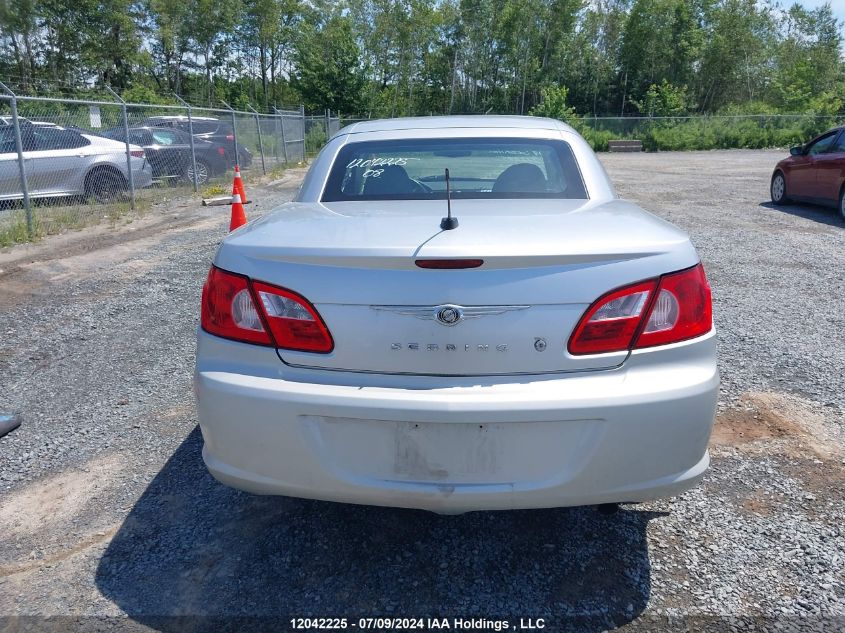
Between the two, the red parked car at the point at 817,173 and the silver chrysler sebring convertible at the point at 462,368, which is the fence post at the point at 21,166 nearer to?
the silver chrysler sebring convertible at the point at 462,368

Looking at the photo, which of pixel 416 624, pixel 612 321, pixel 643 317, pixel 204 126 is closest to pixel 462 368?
pixel 612 321

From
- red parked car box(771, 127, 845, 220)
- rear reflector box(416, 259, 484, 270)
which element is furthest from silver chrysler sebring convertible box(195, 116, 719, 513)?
red parked car box(771, 127, 845, 220)

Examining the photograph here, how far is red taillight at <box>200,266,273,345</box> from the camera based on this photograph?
2227mm

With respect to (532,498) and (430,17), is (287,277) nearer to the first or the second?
(532,498)

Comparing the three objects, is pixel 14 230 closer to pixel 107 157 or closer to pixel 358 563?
pixel 107 157

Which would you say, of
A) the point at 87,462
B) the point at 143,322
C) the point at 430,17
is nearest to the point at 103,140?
the point at 143,322

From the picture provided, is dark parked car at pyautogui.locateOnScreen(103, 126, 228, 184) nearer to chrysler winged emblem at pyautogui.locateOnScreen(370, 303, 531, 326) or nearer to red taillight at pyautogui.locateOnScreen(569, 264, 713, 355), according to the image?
chrysler winged emblem at pyautogui.locateOnScreen(370, 303, 531, 326)

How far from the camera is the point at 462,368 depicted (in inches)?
81.4

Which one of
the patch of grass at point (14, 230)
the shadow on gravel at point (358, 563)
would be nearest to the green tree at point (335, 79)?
the patch of grass at point (14, 230)

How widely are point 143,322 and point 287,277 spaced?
393cm

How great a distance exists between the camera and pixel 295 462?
7.06ft

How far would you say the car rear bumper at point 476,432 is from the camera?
6.67 ft

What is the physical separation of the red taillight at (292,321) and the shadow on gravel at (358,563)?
2.99ft

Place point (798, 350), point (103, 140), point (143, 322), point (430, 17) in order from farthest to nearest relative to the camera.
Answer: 1. point (430, 17)
2. point (103, 140)
3. point (143, 322)
4. point (798, 350)
